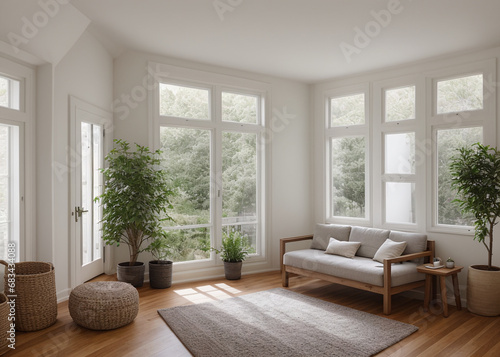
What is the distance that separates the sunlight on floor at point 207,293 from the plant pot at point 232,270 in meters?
0.28

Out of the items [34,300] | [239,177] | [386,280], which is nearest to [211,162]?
[239,177]

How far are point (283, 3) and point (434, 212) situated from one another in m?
3.21

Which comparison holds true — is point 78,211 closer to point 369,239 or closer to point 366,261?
point 366,261

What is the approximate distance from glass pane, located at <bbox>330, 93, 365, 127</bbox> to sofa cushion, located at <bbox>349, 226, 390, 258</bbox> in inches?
64.7

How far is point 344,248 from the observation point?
5.22m

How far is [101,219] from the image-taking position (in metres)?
5.20

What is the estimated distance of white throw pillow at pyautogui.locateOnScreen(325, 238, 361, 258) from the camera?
5.18 m

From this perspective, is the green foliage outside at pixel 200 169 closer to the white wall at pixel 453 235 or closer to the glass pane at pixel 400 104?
the white wall at pixel 453 235

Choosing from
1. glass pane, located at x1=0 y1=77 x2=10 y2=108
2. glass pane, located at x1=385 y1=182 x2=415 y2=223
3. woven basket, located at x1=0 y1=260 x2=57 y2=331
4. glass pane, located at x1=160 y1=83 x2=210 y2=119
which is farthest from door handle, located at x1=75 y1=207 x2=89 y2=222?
glass pane, located at x1=385 y1=182 x2=415 y2=223

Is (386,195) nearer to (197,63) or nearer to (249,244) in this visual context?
(249,244)

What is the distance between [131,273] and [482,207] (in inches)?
157

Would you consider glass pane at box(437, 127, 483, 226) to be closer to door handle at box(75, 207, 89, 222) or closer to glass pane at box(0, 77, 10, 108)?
door handle at box(75, 207, 89, 222)

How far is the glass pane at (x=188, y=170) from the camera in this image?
5500 millimetres

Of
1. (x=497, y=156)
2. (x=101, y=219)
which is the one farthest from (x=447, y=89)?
(x=101, y=219)
